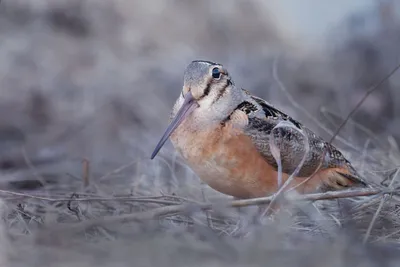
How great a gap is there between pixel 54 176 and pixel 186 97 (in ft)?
6.27

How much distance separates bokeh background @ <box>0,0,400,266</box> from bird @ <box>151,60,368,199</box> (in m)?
0.52

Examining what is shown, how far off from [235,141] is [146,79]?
16.1 feet

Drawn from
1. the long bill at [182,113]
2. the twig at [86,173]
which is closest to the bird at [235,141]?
the long bill at [182,113]

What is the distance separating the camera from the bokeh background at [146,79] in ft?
19.1

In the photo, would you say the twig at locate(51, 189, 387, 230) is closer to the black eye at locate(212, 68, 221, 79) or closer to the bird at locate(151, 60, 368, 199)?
the bird at locate(151, 60, 368, 199)

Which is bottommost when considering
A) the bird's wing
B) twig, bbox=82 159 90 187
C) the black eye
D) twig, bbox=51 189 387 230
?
twig, bbox=82 159 90 187

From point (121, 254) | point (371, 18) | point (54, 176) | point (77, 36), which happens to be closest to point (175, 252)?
point (121, 254)

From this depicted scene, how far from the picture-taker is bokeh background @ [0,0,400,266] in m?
5.82

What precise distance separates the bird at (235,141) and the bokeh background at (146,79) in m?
0.52

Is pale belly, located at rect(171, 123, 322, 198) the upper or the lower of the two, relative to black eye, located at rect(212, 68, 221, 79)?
lower

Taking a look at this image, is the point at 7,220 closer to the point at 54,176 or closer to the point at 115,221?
the point at 115,221

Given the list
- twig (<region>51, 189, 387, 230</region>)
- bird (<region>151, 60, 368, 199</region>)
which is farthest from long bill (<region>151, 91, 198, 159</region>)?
twig (<region>51, 189, 387, 230</region>)

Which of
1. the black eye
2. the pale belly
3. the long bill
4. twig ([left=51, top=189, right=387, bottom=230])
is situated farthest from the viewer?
the black eye

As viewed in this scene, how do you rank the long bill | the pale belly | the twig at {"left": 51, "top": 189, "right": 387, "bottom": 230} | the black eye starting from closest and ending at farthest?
the twig at {"left": 51, "top": 189, "right": 387, "bottom": 230} → the pale belly → the long bill → the black eye
